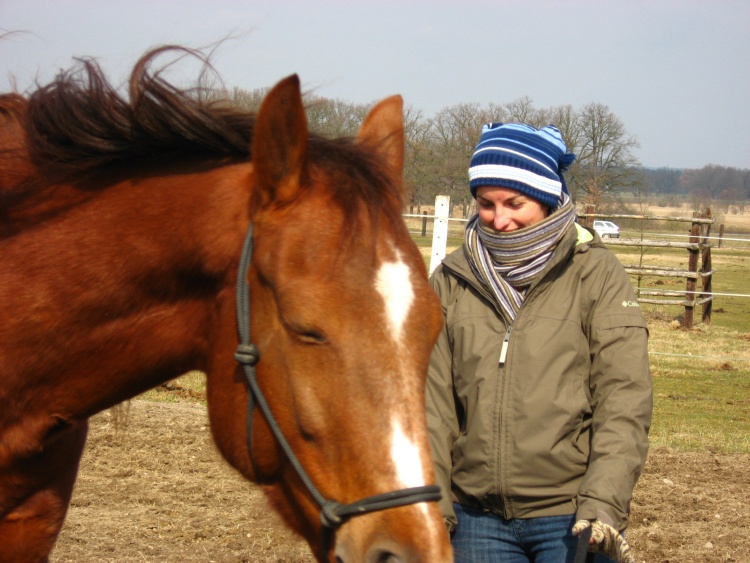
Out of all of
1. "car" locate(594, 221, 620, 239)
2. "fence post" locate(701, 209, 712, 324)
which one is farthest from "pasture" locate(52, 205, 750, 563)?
"fence post" locate(701, 209, 712, 324)

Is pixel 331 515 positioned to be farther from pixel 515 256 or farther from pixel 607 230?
pixel 607 230

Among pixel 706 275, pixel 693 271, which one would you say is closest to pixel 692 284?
pixel 693 271

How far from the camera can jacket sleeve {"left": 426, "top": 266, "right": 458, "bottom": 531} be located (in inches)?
101

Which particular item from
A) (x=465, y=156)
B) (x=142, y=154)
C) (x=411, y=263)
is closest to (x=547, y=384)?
(x=411, y=263)

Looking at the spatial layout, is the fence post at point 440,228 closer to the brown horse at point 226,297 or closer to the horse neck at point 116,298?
the brown horse at point 226,297

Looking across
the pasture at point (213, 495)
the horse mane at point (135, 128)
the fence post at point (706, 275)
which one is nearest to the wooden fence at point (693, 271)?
the fence post at point (706, 275)

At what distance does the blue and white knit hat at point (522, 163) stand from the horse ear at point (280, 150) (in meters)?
0.93

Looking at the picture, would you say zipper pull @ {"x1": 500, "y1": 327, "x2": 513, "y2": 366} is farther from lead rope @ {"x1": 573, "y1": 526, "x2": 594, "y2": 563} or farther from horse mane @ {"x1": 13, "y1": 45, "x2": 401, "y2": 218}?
horse mane @ {"x1": 13, "y1": 45, "x2": 401, "y2": 218}

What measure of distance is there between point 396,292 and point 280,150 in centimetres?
44

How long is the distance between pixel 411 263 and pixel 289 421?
1.50 ft

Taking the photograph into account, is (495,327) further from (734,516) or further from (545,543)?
(734,516)

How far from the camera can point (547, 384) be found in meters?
2.46

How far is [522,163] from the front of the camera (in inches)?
100

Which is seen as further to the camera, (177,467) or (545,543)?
(177,467)
